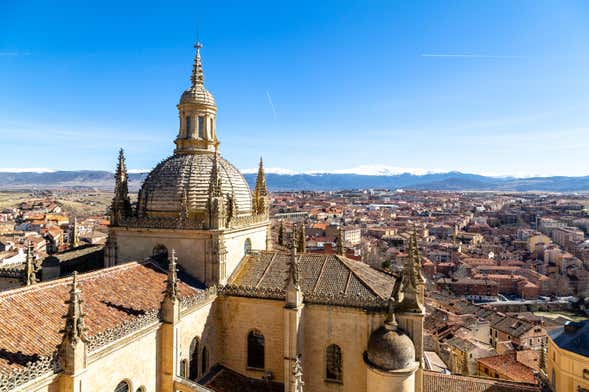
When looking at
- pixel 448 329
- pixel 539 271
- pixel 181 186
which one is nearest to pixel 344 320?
pixel 181 186

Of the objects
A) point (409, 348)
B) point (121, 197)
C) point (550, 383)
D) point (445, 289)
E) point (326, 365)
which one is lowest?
point (445, 289)

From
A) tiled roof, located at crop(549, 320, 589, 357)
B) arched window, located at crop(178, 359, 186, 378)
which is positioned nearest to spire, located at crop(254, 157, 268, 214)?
arched window, located at crop(178, 359, 186, 378)

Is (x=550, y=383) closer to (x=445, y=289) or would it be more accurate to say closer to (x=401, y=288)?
(x=401, y=288)

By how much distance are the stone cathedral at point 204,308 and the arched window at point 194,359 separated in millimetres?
65

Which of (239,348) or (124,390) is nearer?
(124,390)

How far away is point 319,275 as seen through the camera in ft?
81.5

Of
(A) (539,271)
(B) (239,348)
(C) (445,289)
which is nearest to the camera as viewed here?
(B) (239,348)

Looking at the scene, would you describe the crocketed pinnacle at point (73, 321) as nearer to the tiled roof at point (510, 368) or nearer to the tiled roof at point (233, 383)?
the tiled roof at point (233, 383)

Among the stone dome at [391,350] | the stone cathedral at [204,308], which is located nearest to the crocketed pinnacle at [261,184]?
the stone cathedral at [204,308]

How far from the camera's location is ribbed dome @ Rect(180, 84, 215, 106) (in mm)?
29600

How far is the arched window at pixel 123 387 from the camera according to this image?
1719cm

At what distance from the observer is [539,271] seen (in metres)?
116

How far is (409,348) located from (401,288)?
10.3 feet

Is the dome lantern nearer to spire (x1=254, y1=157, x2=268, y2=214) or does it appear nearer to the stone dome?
spire (x1=254, y1=157, x2=268, y2=214)
